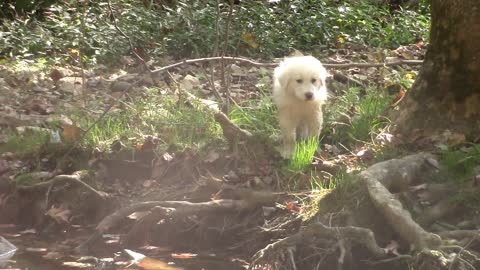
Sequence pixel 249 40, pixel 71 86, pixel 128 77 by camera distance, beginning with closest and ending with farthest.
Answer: pixel 71 86, pixel 128 77, pixel 249 40

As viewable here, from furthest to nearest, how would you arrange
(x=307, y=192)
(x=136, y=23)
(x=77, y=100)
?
(x=136, y=23) → (x=77, y=100) → (x=307, y=192)

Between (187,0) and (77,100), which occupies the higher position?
(187,0)

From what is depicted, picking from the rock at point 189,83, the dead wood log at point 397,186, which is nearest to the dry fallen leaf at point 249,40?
the rock at point 189,83

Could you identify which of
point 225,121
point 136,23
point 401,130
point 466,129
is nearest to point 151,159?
point 225,121

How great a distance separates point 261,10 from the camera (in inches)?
426

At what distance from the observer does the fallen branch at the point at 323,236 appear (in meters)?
4.55

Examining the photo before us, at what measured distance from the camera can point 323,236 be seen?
185 inches

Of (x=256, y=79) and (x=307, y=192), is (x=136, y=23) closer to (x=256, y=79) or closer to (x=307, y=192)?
(x=256, y=79)

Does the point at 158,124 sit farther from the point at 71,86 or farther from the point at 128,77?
the point at 71,86

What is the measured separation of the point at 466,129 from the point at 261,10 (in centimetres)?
574

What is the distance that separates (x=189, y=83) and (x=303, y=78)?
2.12 m

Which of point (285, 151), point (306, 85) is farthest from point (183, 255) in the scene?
point (306, 85)

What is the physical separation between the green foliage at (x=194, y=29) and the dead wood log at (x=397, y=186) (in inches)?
189

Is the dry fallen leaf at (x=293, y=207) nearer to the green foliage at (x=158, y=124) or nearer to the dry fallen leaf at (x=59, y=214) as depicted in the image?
the green foliage at (x=158, y=124)
